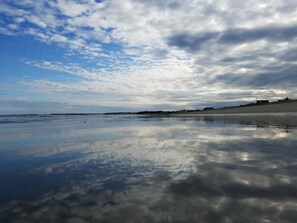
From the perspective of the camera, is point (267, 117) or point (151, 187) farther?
point (267, 117)

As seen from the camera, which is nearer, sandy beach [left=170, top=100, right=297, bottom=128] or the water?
the water

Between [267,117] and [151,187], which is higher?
[267,117]

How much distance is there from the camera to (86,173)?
6906 millimetres

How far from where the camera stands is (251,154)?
9.07 metres

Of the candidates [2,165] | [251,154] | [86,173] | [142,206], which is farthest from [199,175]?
[2,165]

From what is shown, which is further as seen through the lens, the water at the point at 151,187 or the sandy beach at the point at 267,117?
the sandy beach at the point at 267,117

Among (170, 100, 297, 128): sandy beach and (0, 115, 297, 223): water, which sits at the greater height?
(170, 100, 297, 128): sandy beach

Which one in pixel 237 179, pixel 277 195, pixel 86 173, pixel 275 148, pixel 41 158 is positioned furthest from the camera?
pixel 275 148

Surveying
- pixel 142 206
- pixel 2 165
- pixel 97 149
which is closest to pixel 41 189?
pixel 142 206

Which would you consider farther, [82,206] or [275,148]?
[275,148]

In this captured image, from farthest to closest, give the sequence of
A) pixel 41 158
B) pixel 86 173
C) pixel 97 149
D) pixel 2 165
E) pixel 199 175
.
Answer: pixel 97 149, pixel 41 158, pixel 2 165, pixel 86 173, pixel 199 175

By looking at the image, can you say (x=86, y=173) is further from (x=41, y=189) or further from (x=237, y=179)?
(x=237, y=179)

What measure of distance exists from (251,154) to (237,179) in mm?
3359

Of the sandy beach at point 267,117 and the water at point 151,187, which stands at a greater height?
the sandy beach at point 267,117
